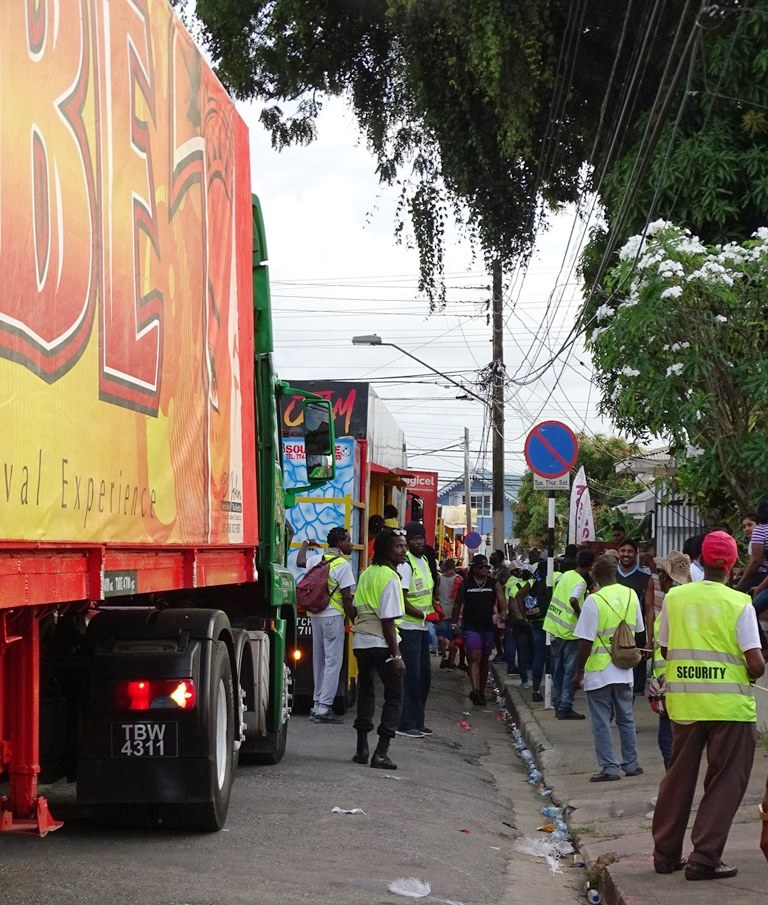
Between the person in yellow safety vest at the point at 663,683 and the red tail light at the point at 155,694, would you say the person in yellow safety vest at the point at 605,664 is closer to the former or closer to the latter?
the person in yellow safety vest at the point at 663,683

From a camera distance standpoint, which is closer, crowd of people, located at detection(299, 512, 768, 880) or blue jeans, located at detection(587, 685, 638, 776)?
crowd of people, located at detection(299, 512, 768, 880)

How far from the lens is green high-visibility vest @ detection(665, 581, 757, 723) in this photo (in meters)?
7.23

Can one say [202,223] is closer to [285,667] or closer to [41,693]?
[41,693]

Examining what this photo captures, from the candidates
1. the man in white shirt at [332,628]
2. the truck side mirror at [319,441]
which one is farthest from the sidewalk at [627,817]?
the truck side mirror at [319,441]

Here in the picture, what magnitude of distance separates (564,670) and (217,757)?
8441 millimetres

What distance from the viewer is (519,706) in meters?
16.9

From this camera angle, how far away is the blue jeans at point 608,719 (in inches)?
435

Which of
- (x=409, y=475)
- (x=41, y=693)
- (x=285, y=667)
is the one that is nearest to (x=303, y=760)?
(x=285, y=667)

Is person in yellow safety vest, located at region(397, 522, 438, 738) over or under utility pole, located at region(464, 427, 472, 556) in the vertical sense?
under

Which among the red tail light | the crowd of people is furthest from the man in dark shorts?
the red tail light

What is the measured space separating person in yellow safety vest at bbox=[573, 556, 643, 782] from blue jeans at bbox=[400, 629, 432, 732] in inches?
92.9

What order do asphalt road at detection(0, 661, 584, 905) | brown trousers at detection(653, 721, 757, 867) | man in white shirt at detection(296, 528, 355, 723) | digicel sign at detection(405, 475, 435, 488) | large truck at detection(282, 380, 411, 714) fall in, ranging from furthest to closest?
digicel sign at detection(405, 475, 435, 488)
large truck at detection(282, 380, 411, 714)
man in white shirt at detection(296, 528, 355, 723)
brown trousers at detection(653, 721, 757, 867)
asphalt road at detection(0, 661, 584, 905)

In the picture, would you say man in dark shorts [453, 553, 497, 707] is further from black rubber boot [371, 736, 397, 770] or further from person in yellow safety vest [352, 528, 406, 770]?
black rubber boot [371, 736, 397, 770]

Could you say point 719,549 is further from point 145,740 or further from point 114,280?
point 114,280
